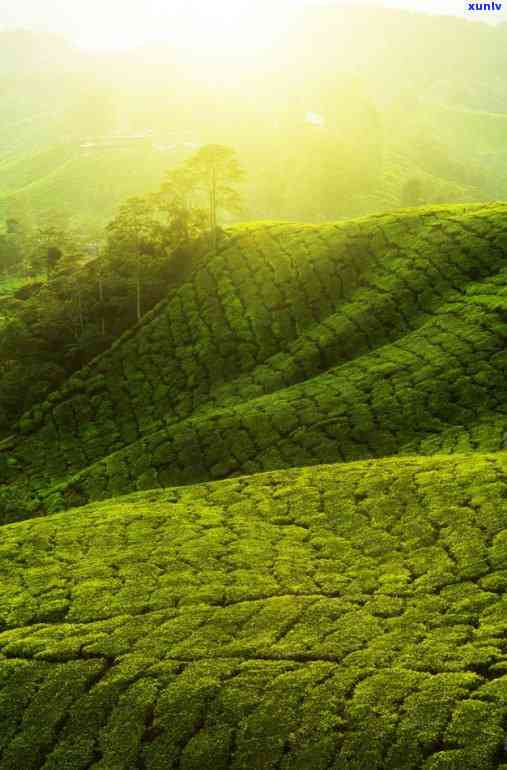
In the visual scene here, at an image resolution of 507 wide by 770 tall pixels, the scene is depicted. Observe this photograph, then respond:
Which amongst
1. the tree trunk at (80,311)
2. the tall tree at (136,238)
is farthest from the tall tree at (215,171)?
the tree trunk at (80,311)

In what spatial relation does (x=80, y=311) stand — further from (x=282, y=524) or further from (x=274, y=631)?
(x=274, y=631)

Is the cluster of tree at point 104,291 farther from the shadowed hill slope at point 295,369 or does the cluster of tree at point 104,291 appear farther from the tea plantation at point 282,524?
the tea plantation at point 282,524

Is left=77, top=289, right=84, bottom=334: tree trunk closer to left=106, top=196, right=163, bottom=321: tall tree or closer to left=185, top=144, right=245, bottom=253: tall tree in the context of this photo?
left=106, top=196, right=163, bottom=321: tall tree

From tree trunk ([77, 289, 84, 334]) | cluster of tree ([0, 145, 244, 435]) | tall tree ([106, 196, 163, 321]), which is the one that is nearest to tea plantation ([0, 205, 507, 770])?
cluster of tree ([0, 145, 244, 435])

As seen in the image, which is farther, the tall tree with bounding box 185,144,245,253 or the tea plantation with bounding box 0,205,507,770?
the tall tree with bounding box 185,144,245,253

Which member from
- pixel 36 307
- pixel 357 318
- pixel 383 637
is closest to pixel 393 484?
pixel 383 637

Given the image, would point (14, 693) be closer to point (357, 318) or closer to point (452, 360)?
point (452, 360)
